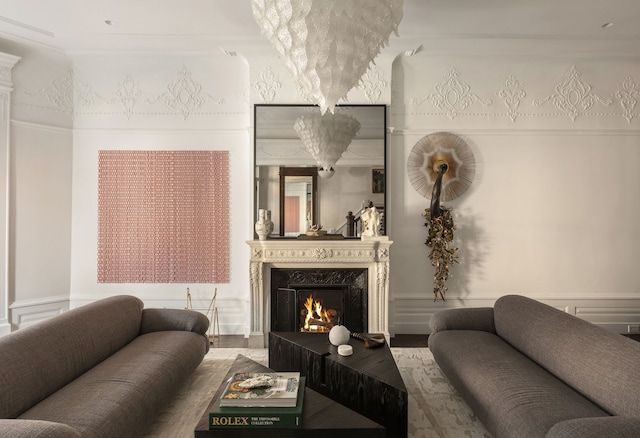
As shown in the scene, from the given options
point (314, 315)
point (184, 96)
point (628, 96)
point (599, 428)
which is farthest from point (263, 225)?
point (628, 96)

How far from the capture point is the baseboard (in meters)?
A: 3.80

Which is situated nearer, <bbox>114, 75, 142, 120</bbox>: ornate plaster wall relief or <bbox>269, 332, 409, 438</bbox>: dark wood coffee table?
<bbox>269, 332, 409, 438</bbox>: dark wood coffee table

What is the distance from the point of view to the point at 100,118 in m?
4.12

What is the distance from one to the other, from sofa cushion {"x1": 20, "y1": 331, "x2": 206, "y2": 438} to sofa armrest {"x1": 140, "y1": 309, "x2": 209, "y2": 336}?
0.74 ft

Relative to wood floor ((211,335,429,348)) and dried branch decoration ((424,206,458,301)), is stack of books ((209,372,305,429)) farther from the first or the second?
dried branch decoration ((424,206,458,301))

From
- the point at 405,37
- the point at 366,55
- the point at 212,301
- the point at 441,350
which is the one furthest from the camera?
the point at 212,301

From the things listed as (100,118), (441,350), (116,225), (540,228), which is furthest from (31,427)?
(540,228)

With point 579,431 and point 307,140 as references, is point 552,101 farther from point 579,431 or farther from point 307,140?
point 579,431

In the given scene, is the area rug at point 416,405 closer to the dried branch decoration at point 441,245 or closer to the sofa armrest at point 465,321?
the sofa armrest at point 465,321

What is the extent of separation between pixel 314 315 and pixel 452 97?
9.45 ft

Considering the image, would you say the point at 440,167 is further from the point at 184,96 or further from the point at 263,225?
the point at 184,96

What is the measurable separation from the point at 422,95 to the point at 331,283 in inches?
92.7

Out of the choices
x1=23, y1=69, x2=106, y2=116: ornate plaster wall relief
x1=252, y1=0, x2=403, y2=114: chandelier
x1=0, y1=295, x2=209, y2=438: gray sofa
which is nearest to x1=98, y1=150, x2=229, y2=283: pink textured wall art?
x1=23, y1=69, x2=106, y2=116: ornate plaster wall relief

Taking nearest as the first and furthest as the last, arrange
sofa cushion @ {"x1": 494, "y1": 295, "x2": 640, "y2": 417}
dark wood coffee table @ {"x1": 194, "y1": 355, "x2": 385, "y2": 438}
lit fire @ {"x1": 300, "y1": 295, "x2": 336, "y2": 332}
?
dark wood coffee table @ {"x1": 194, "y1": 355, "x2": 385, "y2": 438}, sofa cushion @ {"x1": 494, "y1": 295, "x2": 640, "y2": 417}, lit fire @ {"x1": 300, "y1": 295, "x2": 336, "y2": 332}
